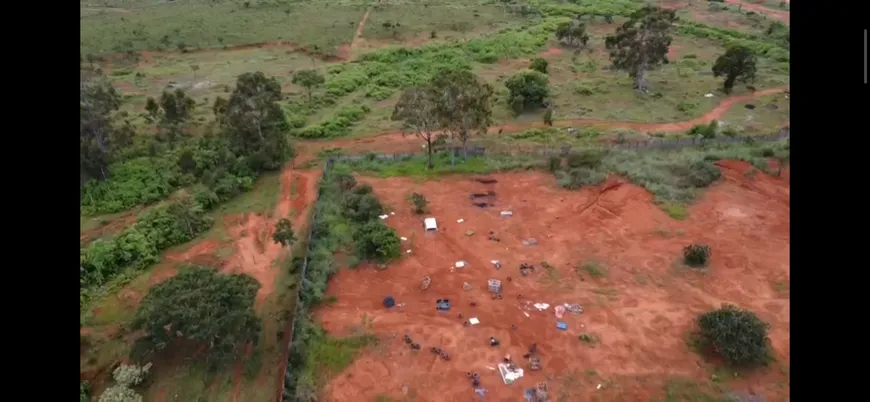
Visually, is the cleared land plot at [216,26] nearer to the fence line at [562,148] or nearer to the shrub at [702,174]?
the fence line at [562,148]

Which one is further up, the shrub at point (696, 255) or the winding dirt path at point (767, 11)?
the winding dirt path at point (767, 11)

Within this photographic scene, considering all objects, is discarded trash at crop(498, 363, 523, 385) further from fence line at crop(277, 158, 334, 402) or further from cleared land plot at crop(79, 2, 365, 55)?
cleared land plot at crop(79, 2, 365, 55)

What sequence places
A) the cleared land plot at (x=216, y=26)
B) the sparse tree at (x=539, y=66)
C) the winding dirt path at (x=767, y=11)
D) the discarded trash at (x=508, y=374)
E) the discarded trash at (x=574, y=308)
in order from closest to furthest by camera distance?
1. the discarded trash at (x=508, y=374)
2. the discarded trash at (x=574, y=308)
3. the sparse tree at (x=539, y=66)
4. the cleared land plot at (x=216, y=26)
5. the winding dirt path at (x=767, y=11)

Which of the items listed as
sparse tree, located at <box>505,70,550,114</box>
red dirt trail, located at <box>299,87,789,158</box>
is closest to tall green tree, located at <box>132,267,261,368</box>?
red dirt trail, located at <box>299,87,789,158</box>

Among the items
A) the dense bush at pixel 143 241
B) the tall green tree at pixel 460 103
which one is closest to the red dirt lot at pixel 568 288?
the tall green tree at pixel 460 103

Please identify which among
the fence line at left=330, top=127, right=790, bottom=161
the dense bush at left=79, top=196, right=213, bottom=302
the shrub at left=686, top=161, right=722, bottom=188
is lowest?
the dense bush at left=79, top=196, right=213, bottom=302

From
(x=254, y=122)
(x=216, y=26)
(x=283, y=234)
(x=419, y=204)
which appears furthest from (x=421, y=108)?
(x=216, y=26)
